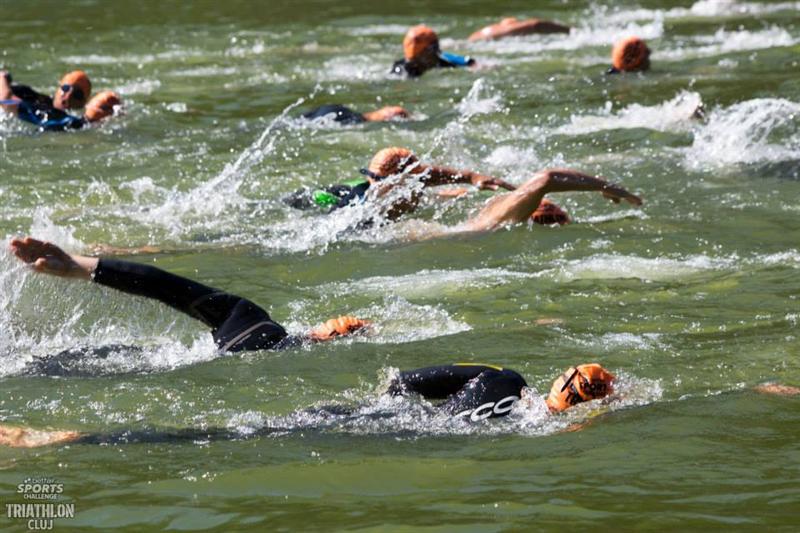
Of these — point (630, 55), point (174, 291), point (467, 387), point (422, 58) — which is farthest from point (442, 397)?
point (422, 58)

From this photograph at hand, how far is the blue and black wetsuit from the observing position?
20359mm

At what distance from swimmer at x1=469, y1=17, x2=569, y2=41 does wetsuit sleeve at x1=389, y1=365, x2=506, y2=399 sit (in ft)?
52.4

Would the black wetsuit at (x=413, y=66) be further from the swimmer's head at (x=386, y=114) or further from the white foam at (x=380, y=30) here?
the white foam at (x=380, y=30)

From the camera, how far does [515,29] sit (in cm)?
2375

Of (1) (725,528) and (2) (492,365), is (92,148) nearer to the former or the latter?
(2) (492,365)

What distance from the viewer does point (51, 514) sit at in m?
6.67

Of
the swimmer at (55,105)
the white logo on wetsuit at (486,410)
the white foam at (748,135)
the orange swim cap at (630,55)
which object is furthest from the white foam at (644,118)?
the white logo on wetsuit at (486,410)

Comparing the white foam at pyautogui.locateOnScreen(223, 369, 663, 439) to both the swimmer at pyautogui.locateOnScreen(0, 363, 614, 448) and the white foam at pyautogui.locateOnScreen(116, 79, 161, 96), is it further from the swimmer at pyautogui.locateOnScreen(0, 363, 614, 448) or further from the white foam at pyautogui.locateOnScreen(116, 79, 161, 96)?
the white foam at pyautogui.locateOnScreen(116, 79, 161, 96)

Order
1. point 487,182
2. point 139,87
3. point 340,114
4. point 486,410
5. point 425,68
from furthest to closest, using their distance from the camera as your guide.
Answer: point 139,87
point 425,68
point 340,114
point 487,182
point 486,410

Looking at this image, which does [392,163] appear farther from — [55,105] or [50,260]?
[55,105]

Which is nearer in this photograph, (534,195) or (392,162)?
(534,195)

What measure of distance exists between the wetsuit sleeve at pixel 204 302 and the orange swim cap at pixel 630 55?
11.3 m

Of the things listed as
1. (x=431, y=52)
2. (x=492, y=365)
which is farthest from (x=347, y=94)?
(x=492, y=365)

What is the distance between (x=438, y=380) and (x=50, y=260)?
2.32 meters
